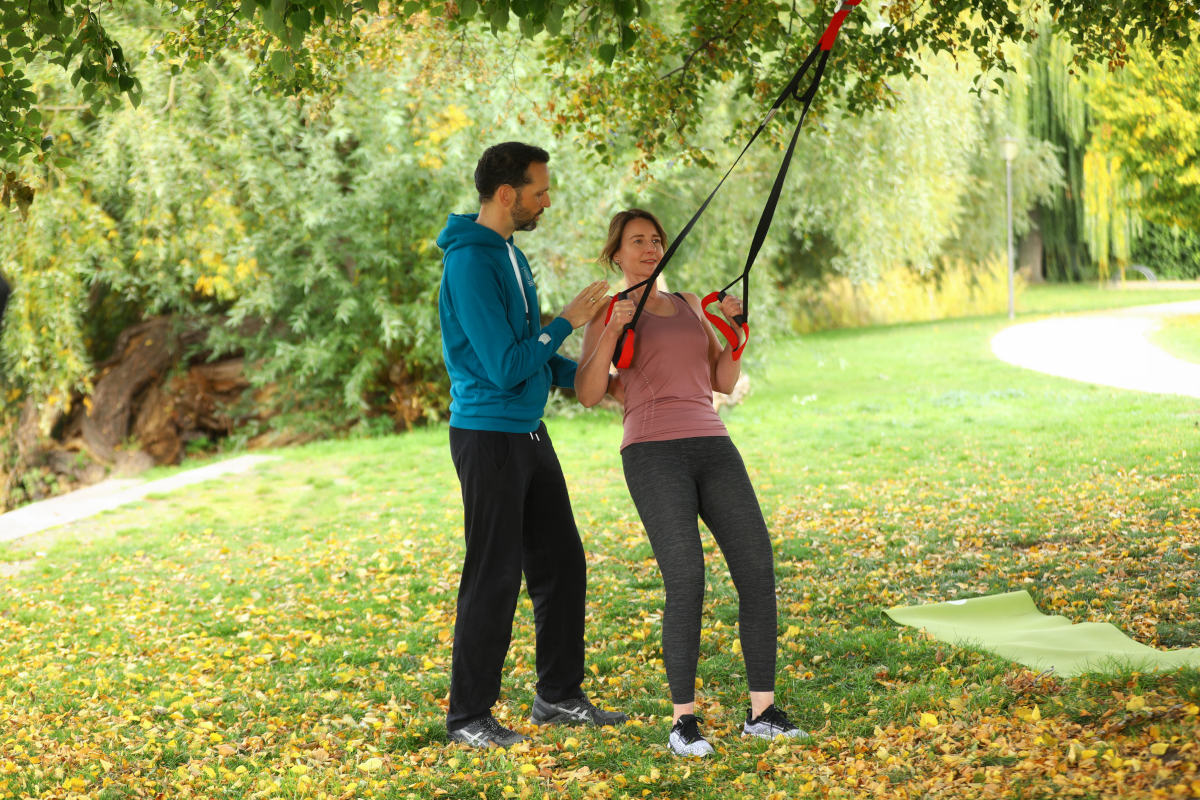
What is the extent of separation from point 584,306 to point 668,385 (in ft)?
1.34

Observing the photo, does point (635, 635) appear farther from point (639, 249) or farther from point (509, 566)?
point (639, 249)

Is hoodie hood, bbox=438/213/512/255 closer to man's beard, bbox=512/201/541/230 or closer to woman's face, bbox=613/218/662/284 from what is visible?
man's beard, bbox=512/201/541/230

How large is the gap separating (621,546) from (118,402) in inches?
449

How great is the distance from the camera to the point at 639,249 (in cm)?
421

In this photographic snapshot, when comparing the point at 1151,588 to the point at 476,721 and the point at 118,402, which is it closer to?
the point at 476,721

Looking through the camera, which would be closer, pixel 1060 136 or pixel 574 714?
pixel 574 714

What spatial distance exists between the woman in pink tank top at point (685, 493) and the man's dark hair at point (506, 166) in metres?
0.53

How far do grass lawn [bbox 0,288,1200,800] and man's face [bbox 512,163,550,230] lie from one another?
1921 millimetres

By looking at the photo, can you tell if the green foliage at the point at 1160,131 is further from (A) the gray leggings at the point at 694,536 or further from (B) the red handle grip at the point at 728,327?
(A) the gray leggings at the point at 694,536

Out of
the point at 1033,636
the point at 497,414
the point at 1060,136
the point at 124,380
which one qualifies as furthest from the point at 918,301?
the point at 497,414

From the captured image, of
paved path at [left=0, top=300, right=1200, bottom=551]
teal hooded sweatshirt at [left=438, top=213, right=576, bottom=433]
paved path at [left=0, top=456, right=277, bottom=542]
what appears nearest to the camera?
teal hooded sweatshirt at [left=438, top=213, right=576, bottom=433]

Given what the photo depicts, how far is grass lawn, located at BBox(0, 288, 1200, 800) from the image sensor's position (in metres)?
3.79

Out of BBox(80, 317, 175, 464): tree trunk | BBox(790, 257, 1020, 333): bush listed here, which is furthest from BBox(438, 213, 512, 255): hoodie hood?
BBox(790, 257, 1020, 333): bush

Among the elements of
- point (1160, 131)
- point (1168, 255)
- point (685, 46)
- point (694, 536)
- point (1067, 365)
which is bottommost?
point (1067, 365)
